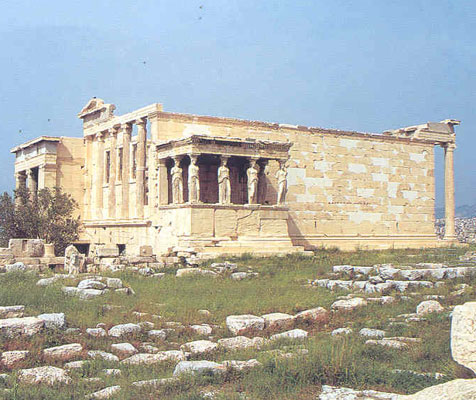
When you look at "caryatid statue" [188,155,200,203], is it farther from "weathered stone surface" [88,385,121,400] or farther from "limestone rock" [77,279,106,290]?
"weathered stone surface" [88,385,121,400]

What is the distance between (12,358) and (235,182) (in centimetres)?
1661

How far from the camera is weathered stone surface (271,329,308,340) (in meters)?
9.14

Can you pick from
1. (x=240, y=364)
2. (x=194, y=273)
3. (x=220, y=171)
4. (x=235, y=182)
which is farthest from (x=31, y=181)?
(x=240, y=364)

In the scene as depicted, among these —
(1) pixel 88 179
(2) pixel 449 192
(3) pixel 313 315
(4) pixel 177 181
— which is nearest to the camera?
(3) pixel 313 315

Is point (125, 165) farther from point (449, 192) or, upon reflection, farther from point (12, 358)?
point (12, 358)

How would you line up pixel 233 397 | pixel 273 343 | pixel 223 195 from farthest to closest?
pixel 223 195 → pixel 273 343 → pixel 233 397

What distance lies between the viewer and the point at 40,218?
25703 mm

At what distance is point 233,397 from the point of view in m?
6.24

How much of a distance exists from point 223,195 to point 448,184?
14.7m

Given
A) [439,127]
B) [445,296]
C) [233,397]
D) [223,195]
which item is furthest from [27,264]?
[439,127]

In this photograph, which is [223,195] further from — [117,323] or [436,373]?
[436,373]

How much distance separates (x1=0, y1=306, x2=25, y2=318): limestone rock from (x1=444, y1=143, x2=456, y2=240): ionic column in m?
24.3

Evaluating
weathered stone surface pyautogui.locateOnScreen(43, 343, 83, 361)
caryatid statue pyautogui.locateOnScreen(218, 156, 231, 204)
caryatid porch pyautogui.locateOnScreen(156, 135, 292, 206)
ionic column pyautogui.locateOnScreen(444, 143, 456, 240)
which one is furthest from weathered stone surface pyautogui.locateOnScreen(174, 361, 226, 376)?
ionic column pyautogui.locateOnScreen(444, 143, 456, 240)

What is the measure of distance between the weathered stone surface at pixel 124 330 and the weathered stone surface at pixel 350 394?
3.98 meters
